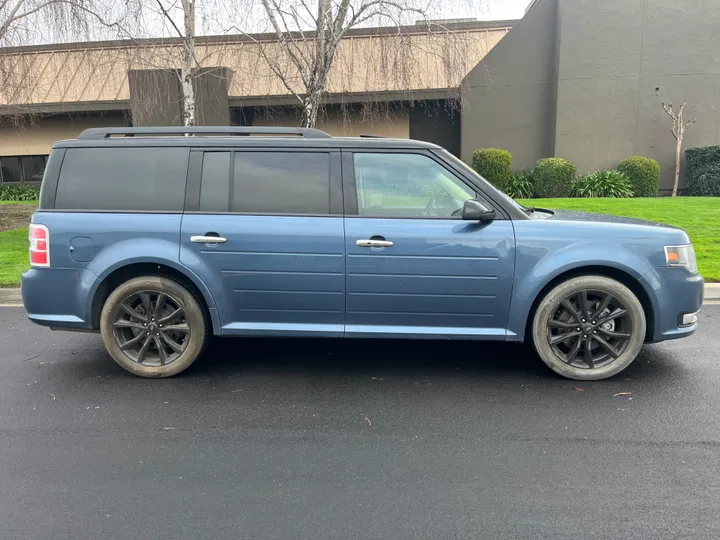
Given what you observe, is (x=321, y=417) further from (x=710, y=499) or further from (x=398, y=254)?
(x=710, y=499)

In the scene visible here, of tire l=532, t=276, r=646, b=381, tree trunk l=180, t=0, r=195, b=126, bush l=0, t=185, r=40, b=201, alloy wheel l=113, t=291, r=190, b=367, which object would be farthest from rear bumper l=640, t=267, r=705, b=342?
bush l=0, t=185, r=40, b=201

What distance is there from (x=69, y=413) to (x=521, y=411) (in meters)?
3.20

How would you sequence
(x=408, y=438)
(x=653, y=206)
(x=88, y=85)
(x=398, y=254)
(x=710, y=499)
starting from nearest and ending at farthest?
(x=710, y=499) → (x=408, y=438) → (x=398, y=254) → (x=653, y=206) → (x=88, y=85)

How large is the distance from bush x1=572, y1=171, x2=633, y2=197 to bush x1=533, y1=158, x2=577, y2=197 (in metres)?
0.38

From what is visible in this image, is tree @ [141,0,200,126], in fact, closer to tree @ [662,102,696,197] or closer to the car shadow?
the car shadow

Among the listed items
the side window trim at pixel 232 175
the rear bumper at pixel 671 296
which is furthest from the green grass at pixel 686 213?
the side window trim at pixel 232 175

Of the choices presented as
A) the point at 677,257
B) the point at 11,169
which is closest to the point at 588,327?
the point at 677,257

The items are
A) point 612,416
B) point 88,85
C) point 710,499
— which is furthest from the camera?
point 88,85

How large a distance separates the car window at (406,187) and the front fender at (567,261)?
0.65 meters

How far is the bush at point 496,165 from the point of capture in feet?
52.3

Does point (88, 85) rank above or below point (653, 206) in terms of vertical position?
Answer: above

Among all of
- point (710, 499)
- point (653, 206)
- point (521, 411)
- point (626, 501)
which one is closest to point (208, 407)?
point (521, 411)

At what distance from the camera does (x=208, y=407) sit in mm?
3963

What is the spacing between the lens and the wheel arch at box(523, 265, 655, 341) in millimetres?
4254
